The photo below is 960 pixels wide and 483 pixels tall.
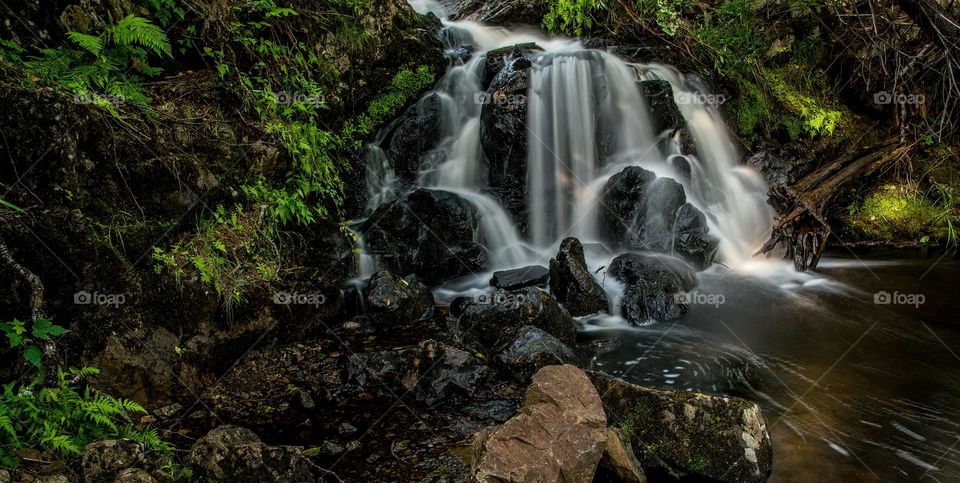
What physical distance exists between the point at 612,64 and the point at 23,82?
8.61 meters

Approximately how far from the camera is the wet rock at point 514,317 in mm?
5188

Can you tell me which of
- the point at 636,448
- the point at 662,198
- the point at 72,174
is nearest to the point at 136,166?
the point at 72,174

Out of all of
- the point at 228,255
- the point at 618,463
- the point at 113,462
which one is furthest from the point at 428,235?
the point at 113,462

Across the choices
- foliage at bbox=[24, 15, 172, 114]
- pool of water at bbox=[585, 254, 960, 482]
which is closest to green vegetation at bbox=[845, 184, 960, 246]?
pool of water at bbox=[585, 254, 960, 482]

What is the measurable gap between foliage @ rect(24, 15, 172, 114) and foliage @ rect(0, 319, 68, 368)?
1910 mm

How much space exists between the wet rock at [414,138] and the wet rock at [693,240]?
4401 mm

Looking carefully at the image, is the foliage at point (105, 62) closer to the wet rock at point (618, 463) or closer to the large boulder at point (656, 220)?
the wet rock at point (618, 463)

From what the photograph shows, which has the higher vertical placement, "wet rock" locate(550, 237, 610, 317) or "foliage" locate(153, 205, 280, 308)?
"foliage" locate(153, 205, 280, 308)

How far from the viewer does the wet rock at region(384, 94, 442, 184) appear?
8.34 metres

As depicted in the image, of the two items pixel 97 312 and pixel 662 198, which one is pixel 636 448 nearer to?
pixel 97 312

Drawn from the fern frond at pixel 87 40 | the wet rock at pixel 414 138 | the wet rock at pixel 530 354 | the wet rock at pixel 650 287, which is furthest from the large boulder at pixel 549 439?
the wet rock at pixel 414 138

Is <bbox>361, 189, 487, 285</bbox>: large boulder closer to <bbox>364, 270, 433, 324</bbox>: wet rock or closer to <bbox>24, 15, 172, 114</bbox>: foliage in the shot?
<bbox>364, 270, 433, 324</bbox>: wet rock

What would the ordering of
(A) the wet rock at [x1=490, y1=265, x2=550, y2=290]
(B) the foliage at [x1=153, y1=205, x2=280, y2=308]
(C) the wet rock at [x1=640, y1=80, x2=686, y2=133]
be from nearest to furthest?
(B) the foliage at [x1=153, y1=205, x2=280, y2=308], (A) the wet rock at [x1=490, y1=265, x2=550, y2=290], (C) the wet rock at [x1=640, y1=80, x2=686, y2=133]

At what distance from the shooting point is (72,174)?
3.83m
